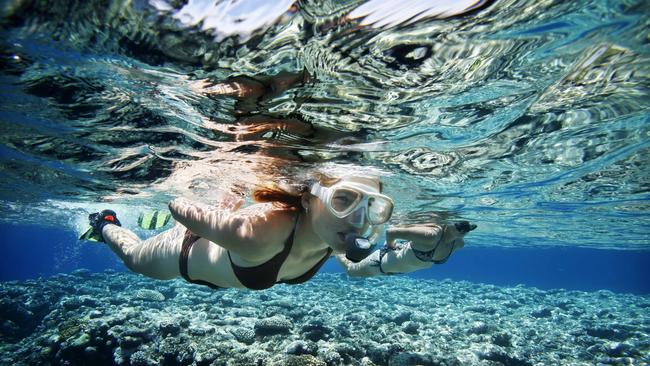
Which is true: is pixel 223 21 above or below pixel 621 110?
below

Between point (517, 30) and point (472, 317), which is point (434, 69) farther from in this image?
point (472, 317)

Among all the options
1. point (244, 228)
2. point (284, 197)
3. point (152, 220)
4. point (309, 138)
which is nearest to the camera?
point (244, 228)

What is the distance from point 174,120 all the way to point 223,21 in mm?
3609

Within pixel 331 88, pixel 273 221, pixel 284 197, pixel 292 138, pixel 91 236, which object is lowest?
pixel 91 236

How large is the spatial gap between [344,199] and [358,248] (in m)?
0.71

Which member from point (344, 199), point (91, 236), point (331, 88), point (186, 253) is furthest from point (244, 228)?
point (91, 236)

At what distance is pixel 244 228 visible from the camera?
12.7 feet

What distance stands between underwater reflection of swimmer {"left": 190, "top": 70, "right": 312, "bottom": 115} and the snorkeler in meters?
1.75

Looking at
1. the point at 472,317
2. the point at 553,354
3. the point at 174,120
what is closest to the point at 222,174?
the point at 174,120

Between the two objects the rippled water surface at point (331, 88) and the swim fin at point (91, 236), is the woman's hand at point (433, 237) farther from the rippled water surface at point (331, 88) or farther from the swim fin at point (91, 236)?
the swim fin at point (91, 236)

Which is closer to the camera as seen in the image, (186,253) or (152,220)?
(186,253)

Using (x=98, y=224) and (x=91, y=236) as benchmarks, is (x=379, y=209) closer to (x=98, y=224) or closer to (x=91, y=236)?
(x=98, y=224)

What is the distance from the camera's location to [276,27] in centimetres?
407

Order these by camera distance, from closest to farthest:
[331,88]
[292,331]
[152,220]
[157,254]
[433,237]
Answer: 1. [157,254]
2. [331,88]
3. [433,237]
4. [152,220]
5. [292,331]
